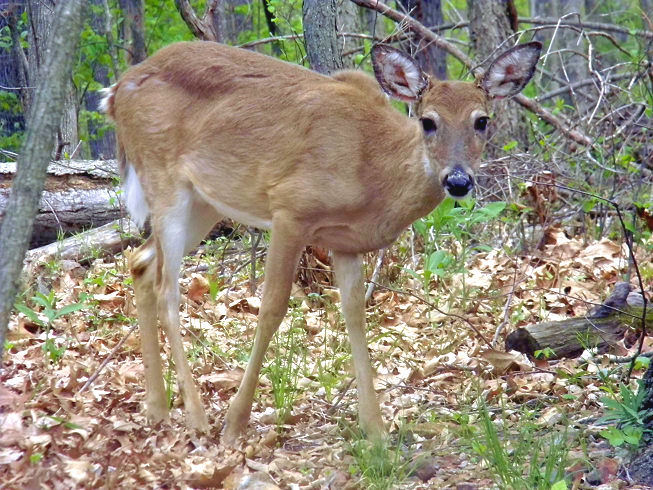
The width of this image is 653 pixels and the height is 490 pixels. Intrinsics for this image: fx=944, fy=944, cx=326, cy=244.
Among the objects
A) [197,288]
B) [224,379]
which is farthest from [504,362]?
[197,288]

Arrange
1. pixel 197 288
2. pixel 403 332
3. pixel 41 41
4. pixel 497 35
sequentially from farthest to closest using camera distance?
pixel 497 35, pixel 41 41, pixel 197 288, pixel 403 332

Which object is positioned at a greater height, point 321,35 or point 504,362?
point 321,35

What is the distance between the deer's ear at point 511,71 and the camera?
5145 millimetres

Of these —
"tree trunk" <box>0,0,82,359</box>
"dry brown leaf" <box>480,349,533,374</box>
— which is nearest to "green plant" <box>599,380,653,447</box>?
"dry brown leaf" <box>480,349,533,374</box>

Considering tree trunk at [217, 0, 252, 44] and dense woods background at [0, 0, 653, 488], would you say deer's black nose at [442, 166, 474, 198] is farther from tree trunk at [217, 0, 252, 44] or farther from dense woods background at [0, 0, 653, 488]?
tree trunk at [217, 0, 252, 44]

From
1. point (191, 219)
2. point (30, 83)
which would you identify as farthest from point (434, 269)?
point (30, 83)

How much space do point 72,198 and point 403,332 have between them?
4.01 metres

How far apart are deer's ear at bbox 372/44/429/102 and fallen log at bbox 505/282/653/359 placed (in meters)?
1.70

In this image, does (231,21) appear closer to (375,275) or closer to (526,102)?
(526,102)

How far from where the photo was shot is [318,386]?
226 inches

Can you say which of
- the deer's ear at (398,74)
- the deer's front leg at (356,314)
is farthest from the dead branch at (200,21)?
the deer's front leg at (356,314)

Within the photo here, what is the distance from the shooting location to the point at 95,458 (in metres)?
4.18

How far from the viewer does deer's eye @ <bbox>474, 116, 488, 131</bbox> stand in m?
5.05

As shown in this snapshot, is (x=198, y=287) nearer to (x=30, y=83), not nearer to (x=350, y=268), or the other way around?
(x=350, y=268)
